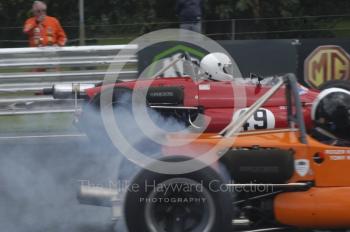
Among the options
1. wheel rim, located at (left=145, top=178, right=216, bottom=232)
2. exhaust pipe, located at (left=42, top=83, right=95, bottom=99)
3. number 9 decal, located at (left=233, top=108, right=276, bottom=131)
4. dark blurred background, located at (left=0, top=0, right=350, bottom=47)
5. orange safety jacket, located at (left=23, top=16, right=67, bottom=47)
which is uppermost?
dark blurred background, located at (left=0, top=0, right=350, bottom=47)

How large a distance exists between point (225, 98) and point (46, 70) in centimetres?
364

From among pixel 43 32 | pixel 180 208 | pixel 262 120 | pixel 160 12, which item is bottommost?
pixel 180 208

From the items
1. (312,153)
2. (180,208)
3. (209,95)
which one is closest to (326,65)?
(209,95)

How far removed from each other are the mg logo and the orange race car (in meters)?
5.63

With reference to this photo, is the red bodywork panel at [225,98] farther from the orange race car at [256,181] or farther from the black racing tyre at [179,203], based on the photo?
the black racing tyre at [179,203]

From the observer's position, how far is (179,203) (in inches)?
173

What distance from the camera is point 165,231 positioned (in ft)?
14.4

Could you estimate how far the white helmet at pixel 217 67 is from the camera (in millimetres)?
7555

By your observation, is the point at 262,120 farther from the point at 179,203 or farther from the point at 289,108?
the point at 179,203

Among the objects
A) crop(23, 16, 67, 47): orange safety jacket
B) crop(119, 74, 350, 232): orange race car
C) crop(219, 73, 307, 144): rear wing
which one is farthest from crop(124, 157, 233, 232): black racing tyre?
crop(23, 16, 67, 47): orange safety jacket

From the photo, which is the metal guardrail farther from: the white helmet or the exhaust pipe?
the white helmet

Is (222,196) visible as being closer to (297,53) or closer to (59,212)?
(59,212)

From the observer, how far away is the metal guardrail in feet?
31.2

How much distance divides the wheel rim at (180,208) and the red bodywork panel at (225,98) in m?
1.99
